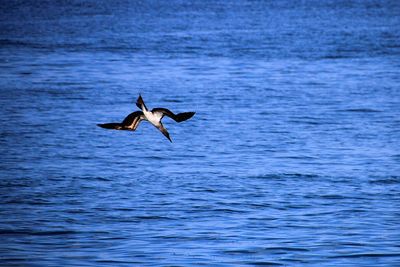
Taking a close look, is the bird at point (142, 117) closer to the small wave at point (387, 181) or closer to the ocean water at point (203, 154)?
the ocean water at point (203, 154)

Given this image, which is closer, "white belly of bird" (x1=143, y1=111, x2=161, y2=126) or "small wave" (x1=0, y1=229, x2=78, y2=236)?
"white belly of bird" (x1=143, y1=111, x2=161, y2=126)

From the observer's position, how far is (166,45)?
2218 inches

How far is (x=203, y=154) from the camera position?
2795 cm

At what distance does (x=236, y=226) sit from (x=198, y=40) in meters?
39.5

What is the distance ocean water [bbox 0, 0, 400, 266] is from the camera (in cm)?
1934

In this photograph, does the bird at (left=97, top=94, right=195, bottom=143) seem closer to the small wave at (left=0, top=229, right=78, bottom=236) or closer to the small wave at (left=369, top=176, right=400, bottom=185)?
the small wave at (left=0, top=229, right=78, bottom=236)

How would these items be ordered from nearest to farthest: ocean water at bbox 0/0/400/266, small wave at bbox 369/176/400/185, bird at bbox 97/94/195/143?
1. bird at bbox 97/94/195/143
2. ocean water at bbox 0/0/400/266
3. small wave at bbox 369/176/400/185

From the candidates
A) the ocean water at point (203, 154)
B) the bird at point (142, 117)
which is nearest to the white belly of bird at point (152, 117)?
the bird at point (142, 117)

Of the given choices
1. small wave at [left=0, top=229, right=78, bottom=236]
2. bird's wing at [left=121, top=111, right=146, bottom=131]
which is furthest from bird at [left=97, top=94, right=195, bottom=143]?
small wave at [left=0, top=229, right=78, bottom=236]

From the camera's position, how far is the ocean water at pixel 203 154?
63.5 feet

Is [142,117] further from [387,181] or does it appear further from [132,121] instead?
[387,181]

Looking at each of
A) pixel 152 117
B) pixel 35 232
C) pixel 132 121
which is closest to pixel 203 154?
pixel 35 232

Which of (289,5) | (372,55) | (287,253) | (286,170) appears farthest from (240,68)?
(289,5)

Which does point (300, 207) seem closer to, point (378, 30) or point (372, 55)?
point (372, 55)
